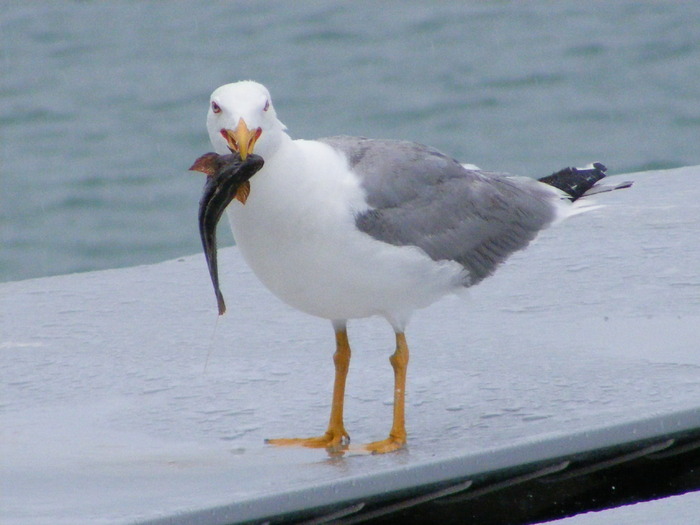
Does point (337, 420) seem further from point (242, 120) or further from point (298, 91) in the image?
point (298, 91)

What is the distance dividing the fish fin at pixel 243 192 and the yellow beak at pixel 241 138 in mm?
95

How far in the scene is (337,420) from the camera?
3.47 meters

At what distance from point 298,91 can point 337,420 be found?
456 inches

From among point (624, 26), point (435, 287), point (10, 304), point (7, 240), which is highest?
point (435, 287)

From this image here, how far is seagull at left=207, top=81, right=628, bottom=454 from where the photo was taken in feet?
10.4

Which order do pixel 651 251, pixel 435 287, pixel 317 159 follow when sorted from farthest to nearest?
pixel 651 251 → pixel 435 287 → pixel 317 159

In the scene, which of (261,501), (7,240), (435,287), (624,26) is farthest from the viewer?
(624,26)

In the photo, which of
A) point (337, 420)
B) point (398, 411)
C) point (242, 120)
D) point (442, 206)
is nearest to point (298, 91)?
point (442, 206)

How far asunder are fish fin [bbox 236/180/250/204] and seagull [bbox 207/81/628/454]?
0.08ft

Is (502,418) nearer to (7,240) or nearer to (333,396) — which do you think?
(333,396)

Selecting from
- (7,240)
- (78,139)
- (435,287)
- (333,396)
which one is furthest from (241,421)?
(78,139)

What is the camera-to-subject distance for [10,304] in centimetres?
475

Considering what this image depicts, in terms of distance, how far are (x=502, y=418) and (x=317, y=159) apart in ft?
2.53

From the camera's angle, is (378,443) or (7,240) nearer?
(378,443)
